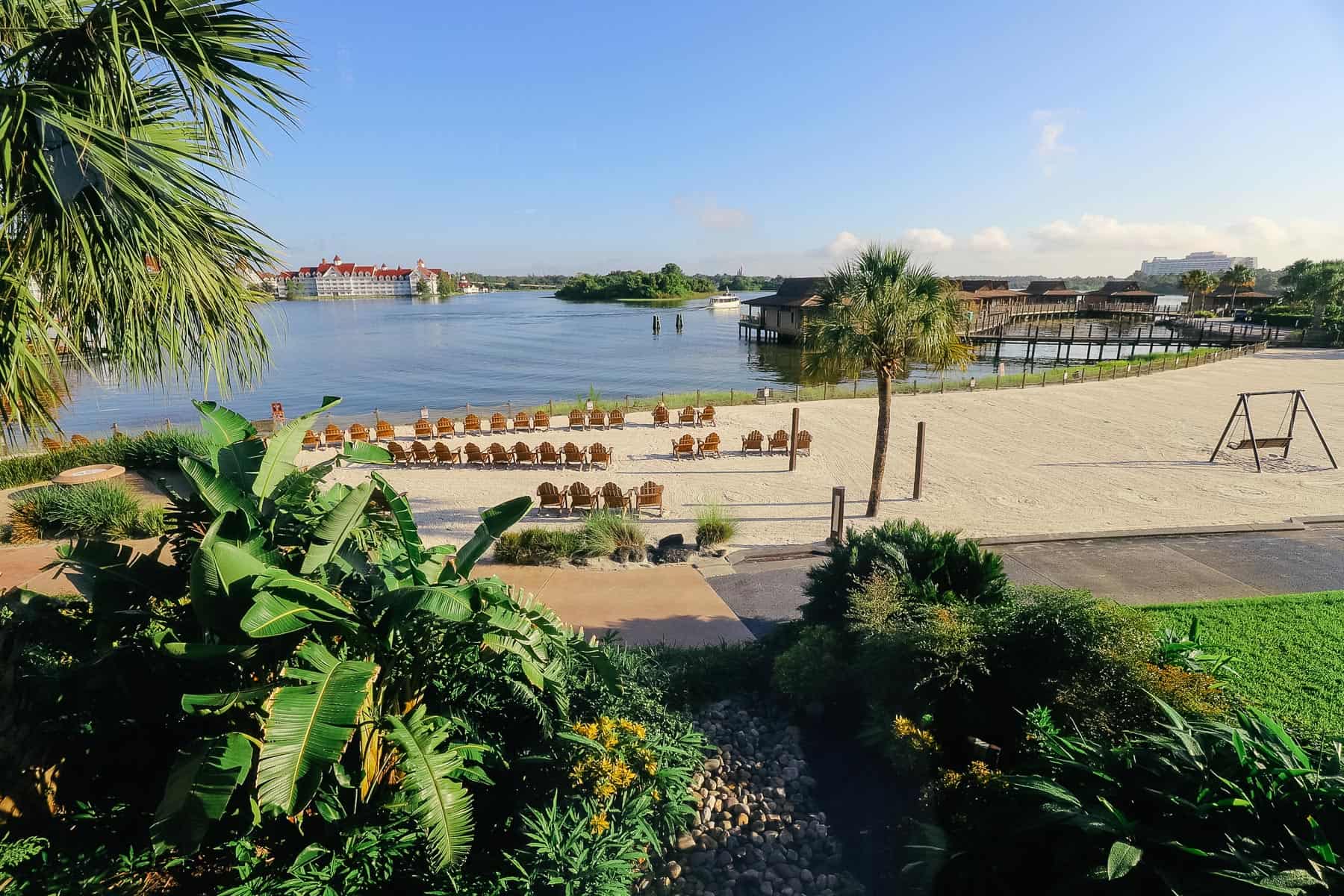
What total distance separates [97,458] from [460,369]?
37542 mm

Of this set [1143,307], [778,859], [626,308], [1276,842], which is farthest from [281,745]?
[626,308]

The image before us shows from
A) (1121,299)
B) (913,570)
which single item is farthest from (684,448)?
(1121,299)

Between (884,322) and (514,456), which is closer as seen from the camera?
(884,322)

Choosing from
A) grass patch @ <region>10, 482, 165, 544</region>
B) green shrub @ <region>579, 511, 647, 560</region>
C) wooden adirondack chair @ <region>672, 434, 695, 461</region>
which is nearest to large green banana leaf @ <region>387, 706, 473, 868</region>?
green shrub @ <region>579, 511, 647, 560</region>

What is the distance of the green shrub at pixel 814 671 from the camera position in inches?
210

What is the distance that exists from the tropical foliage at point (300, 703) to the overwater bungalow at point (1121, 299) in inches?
3649

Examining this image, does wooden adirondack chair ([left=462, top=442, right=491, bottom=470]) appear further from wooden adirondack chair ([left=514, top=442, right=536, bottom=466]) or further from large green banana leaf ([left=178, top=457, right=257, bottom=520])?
large green banana leaf ([left=178, top=457, right=257, bottom=520])

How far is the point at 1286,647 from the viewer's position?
6.51 metres

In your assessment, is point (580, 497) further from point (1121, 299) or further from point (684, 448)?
point (1121, 299)

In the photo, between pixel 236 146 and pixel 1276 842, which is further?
pixel 236 146

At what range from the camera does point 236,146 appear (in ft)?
14.3

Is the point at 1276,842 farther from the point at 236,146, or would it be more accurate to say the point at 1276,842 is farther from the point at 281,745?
the point at 236,146

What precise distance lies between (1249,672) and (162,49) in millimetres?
9402

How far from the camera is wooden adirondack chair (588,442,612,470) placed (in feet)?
55.4
